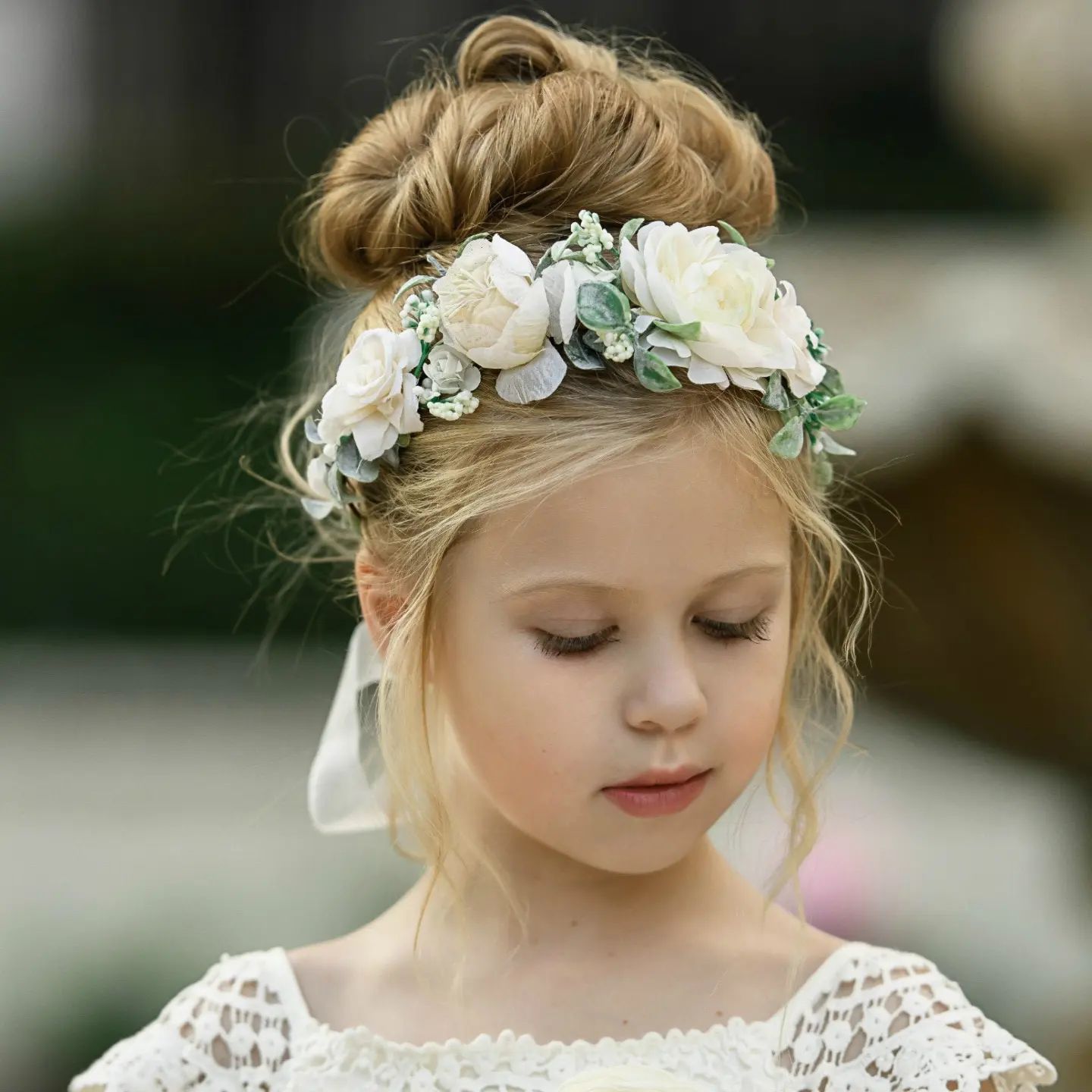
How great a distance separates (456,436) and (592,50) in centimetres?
55

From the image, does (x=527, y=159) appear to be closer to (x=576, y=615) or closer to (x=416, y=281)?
(x=416, y=281)

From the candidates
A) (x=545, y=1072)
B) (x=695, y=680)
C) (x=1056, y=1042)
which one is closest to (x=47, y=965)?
(x=1056, y=1042)

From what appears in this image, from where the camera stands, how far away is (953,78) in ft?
13.6

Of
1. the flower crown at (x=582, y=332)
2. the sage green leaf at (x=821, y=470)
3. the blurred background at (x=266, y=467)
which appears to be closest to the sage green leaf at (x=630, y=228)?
the flower crown at (x=582, y=332)

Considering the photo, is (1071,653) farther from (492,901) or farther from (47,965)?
(47,965)

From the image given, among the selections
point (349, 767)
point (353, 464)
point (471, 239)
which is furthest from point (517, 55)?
point (349, 767)

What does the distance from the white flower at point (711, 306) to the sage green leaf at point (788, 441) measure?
50 mm

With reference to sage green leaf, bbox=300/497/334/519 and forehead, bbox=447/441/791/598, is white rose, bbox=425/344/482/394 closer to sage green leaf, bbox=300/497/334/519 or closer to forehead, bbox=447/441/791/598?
forehead, bbox=447/441/791/598

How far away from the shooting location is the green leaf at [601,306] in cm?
170

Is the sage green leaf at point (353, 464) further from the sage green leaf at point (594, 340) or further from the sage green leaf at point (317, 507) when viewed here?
the sage green leaf at point (594, 340)

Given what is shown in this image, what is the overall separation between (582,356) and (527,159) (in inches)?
10.0

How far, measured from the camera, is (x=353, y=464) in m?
1.84

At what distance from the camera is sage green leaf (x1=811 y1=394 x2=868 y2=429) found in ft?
6.05

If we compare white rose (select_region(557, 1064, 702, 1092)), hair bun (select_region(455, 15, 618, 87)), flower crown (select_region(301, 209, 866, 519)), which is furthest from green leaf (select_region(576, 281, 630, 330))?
white rose (select_region(557, 1064, 702, 1092))
